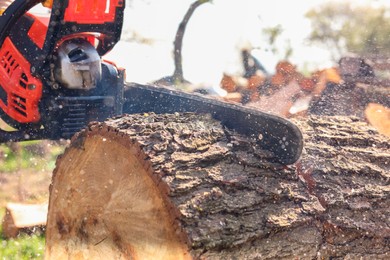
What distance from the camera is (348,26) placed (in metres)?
19.0

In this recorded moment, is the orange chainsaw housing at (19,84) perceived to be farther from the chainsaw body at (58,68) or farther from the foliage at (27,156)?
the foliage at (27,156)

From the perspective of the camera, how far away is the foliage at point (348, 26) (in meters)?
17.9

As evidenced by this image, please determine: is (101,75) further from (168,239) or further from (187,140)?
(168,239)

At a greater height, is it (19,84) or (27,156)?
(19,84)

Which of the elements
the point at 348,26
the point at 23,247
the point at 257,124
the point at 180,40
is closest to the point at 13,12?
the point at 257,124

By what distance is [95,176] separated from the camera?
6.60 ft

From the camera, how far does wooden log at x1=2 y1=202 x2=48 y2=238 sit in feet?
13.1

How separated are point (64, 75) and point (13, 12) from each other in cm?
42

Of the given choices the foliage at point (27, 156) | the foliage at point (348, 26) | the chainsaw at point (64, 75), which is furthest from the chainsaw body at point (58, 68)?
the foliage at point (348, 26)

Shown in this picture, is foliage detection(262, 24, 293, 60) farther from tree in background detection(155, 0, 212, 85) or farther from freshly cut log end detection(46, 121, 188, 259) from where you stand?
freshly cut log end detection(46, 121, 188, 259)

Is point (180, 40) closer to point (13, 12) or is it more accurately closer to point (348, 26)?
point (13, 12)

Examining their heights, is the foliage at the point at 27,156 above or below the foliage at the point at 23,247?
below

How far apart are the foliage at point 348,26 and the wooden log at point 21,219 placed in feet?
51.0

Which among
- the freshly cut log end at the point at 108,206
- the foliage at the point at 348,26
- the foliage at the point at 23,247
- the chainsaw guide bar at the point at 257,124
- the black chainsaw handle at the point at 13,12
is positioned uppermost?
the black chainsaw handle at the point at 13,12
